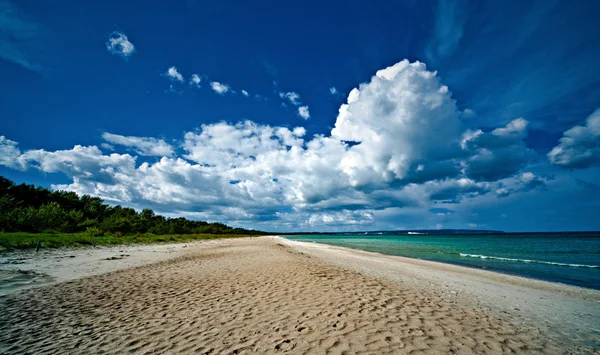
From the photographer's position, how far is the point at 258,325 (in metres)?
6.50

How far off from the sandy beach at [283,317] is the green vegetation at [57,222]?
23.1m

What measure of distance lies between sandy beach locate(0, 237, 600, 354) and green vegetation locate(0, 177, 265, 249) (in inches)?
908

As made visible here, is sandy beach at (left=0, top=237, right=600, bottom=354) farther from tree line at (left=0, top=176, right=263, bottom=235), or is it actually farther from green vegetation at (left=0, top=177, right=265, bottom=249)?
tree line at (left=0, top=176, right=263, bottom=235)

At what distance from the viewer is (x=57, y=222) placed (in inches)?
1693

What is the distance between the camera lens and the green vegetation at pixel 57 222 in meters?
29.4

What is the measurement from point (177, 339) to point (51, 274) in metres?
13.5

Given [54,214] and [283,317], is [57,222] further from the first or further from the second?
[283,317]

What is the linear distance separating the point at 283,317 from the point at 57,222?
55998 mm

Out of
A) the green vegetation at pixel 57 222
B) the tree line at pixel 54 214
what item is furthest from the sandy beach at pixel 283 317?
the tree line at pixel 54 214

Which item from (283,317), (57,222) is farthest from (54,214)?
(283,317)

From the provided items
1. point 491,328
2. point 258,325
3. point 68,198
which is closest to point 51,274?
point 258,325

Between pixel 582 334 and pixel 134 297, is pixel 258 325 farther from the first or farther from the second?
pixel 582 334

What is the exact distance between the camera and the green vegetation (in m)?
29.4

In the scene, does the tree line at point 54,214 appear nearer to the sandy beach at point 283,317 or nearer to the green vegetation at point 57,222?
the green vegetation at point 57,222
